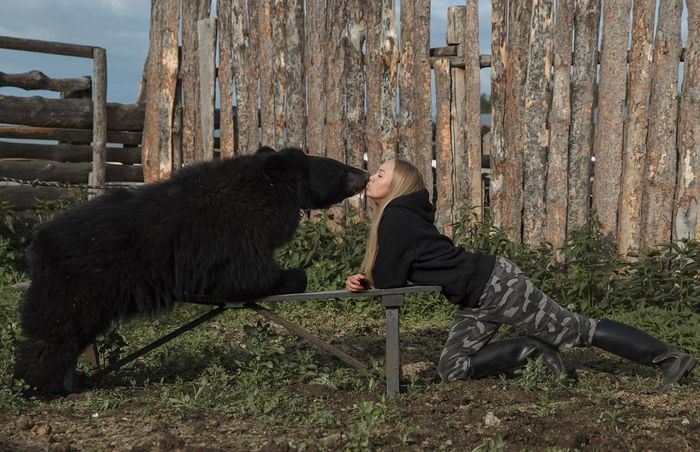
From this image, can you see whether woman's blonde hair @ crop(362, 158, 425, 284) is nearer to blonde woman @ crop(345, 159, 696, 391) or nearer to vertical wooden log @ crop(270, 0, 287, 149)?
blonde woman @ crop(345, 159, 696, 391)

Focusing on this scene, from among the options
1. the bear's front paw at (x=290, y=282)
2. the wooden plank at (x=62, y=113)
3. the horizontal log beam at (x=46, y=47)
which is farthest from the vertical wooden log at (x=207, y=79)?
the bear's front paw at (x=290, y=282)

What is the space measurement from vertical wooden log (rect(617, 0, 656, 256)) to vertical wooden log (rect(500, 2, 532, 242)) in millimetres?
868

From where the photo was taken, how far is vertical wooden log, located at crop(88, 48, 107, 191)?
11.4m

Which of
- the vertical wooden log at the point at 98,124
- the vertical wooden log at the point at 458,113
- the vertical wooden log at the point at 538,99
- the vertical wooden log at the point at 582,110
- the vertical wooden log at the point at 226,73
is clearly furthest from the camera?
the vertical wooden log at the point at 98,124

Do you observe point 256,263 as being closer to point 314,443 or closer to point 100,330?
point 100,330

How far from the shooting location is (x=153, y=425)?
4.80 m

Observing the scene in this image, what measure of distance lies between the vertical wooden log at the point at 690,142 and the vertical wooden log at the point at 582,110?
0.73 metres

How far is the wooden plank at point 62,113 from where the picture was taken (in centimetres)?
1107

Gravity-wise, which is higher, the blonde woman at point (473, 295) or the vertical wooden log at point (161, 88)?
the vertical wooden log at point (161, 88)

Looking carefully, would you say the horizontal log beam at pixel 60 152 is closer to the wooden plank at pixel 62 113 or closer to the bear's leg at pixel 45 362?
the wooden plank at pixel 62 113

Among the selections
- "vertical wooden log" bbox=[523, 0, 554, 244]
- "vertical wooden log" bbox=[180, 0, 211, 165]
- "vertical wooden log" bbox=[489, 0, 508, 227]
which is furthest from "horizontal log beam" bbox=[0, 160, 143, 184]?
"vertical wooden log" bbox=[523, 0, 554, 244]

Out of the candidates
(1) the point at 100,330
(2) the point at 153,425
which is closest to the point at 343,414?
(2) the point at 153,425

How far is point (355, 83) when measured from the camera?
364 inches

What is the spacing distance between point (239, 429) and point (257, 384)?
0.79 m
